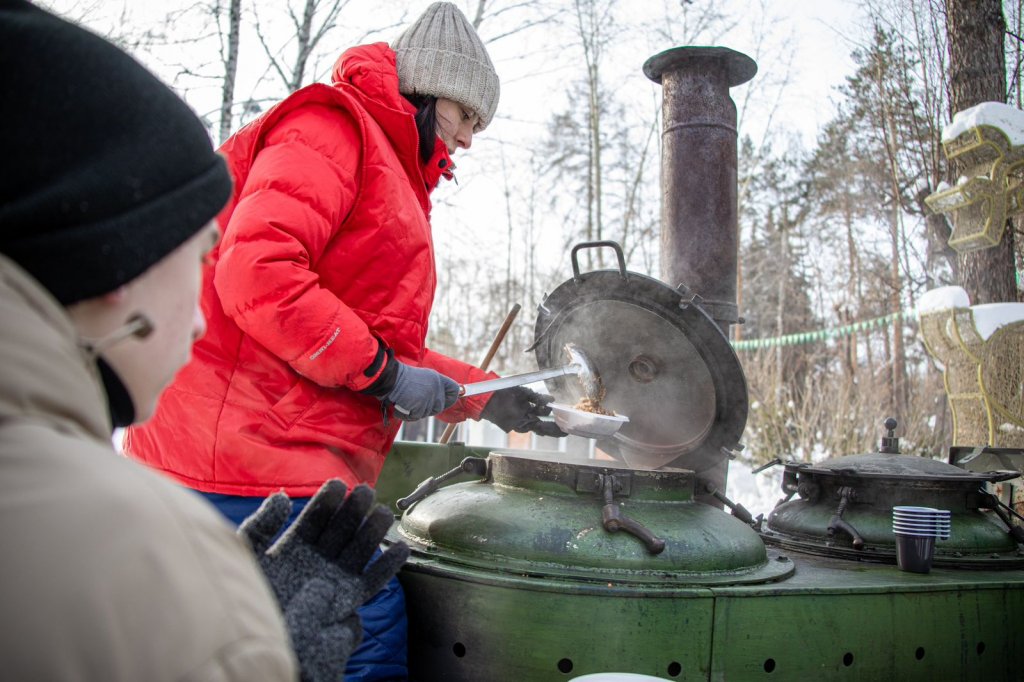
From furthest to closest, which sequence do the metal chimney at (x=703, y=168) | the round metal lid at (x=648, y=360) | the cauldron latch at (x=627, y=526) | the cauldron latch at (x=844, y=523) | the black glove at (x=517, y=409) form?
the metal chimney at (x=703, y=168), the black glove at (x=517, y=409), the round metal lid at (x=648, y=360), the cauldron latch at (x=844, y=523), the cauldron latch at (x=627, y=526)

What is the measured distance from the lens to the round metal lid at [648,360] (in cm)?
344

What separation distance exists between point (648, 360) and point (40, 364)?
10.4ft

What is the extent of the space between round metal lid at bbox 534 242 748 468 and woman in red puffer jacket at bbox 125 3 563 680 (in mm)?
996

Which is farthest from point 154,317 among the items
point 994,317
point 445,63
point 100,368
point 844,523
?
point 994,317

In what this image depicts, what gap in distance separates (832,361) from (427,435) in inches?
626

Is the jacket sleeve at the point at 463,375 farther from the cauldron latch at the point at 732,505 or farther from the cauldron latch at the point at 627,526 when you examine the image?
the cauldron latch at the point at 732,505

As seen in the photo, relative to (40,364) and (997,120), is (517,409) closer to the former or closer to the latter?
(40,364)

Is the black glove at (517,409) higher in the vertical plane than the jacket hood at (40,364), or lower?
higher

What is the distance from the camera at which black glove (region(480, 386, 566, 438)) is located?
140 inches

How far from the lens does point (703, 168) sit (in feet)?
14.8

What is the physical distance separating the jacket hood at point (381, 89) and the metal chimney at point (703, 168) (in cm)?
205

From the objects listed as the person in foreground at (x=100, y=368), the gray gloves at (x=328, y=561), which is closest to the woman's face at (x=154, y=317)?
the person in foreground at (x=100, y=368)

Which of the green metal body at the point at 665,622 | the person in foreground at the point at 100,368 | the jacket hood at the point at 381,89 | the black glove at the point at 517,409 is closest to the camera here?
the person in foreground at the point at 100,368

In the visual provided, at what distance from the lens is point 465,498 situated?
9.82 feet
